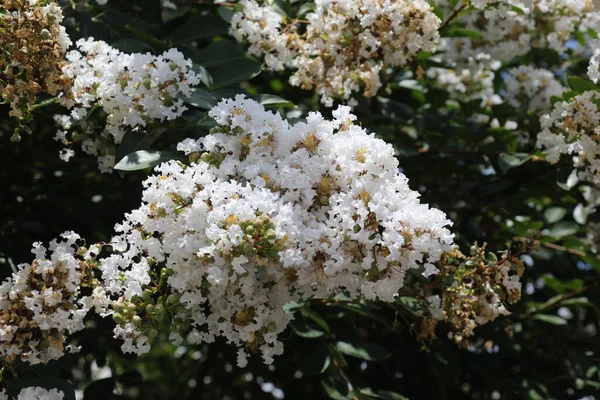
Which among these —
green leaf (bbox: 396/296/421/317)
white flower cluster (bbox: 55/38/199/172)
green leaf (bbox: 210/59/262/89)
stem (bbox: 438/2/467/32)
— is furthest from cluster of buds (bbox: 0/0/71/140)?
stem (bbox: 438/2/467/32)

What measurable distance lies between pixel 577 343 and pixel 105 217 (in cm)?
183

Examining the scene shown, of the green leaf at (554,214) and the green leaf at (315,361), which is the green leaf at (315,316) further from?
the green leaf at (554,214)

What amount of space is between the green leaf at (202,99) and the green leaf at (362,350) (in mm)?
862

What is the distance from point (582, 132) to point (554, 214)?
28.1 inches

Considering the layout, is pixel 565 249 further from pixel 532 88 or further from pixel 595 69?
pixel 595 69

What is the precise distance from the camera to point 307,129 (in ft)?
5.65

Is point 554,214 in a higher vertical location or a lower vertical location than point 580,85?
lower

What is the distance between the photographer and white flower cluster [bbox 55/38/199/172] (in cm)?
192

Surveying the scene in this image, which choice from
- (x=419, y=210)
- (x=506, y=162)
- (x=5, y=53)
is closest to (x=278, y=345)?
(x=419, y=210)

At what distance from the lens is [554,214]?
2.84 meters

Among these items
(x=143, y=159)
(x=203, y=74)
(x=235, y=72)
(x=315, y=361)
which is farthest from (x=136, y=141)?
(x=315, y=361)

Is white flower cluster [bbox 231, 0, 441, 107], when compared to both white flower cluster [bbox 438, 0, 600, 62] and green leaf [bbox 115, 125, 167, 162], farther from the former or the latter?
white flower cluster [bbox 438, 0, 600, 62]

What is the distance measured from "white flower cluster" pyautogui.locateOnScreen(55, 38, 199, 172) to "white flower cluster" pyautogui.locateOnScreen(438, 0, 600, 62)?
4.01ft

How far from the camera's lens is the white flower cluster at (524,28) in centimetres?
276
